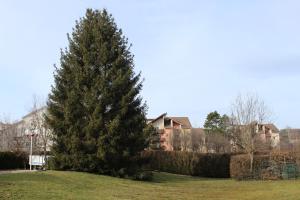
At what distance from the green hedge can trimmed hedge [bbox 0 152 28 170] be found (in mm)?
11719

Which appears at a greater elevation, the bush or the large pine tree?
the large pine tree

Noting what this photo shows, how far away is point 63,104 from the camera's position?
98.1ft

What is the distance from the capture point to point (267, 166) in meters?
36.7

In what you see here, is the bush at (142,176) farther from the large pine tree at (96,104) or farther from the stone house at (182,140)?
the stone house at (182,140)

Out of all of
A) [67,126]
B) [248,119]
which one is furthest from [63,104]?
[248,119]

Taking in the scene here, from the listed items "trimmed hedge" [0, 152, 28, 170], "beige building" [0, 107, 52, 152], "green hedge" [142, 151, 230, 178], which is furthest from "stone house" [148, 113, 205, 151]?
"trimmed hedge" [0, 152, 28, 170]

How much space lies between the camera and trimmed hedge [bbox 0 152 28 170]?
3559 cm

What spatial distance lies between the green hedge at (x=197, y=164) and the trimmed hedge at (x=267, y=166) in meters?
5.72

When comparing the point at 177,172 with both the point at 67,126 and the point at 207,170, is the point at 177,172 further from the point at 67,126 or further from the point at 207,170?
the point at 67,126

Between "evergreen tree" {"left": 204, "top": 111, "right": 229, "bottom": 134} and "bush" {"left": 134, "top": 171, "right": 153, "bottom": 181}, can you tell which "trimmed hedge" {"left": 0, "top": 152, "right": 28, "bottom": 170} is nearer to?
"bush" {"left": 134, "top": 171, "right": 153, "bottom": 181}

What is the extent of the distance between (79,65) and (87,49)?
1240 mm

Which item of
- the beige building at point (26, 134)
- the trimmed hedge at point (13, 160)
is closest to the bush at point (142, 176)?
the trimmed hedge at point (13, 160)

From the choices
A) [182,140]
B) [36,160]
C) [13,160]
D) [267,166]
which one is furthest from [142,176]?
[182,140]

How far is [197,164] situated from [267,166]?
8381mm
